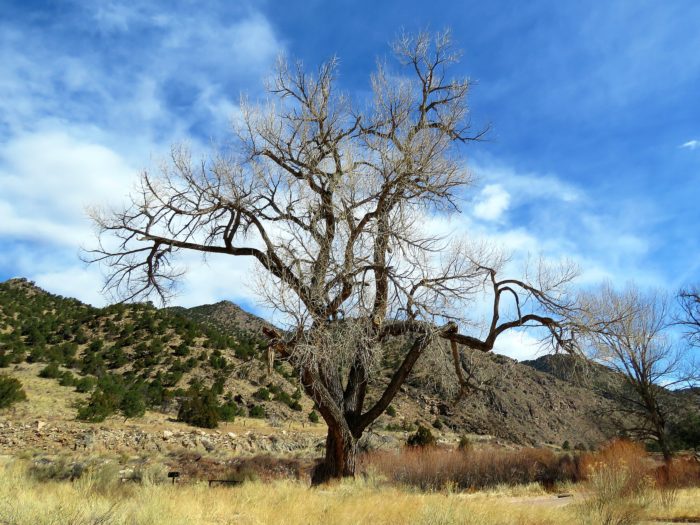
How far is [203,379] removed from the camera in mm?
34406

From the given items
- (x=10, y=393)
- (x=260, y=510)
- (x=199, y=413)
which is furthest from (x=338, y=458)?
(x=10, y=393)

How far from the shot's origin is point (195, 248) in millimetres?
14039

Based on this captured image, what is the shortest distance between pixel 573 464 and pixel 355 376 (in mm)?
13582

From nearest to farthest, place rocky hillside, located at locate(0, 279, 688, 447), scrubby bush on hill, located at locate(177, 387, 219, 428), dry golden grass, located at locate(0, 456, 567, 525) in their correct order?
dry golden grass, located at locate(0, 456, 567, 525)
scrubby bush on hill, located at locate(177, 387, 219, 428)
rocky hillside, located at locate(0, 279, 688, 447)

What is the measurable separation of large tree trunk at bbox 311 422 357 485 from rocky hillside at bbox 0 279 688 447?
487 inches

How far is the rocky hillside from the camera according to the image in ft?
97.2

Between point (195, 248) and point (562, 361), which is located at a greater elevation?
point (195, 248)

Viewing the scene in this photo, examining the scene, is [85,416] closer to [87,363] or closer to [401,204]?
[87,363]

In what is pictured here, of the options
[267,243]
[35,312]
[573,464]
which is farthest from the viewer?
[35,312]

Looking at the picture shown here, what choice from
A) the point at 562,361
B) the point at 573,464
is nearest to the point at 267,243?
the point at 562,361

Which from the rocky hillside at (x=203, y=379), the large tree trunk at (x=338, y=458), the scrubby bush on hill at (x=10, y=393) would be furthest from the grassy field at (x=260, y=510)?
the rocky hillside at (x=203, y=379)

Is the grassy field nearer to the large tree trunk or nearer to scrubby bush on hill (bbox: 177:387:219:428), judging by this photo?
the large tree trunk

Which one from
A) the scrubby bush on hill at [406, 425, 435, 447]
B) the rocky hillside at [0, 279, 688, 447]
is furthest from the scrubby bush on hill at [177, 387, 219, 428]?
the scrubby bush on hill at [406, 425, 435, 447]

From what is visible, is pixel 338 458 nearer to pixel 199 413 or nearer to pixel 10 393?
pixel 199 413
